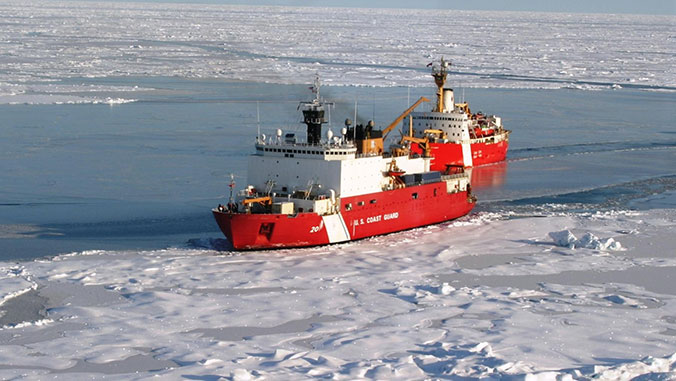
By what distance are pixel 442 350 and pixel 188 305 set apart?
12.7 feet

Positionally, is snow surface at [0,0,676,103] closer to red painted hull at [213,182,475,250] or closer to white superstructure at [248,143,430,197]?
white superstructure at [248,143,430,197]

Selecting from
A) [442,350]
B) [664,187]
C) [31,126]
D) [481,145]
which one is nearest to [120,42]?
[31,126]

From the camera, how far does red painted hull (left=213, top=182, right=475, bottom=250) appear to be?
56.9ft

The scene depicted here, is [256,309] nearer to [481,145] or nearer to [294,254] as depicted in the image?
[294,254]

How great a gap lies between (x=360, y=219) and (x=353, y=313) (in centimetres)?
Result: 560

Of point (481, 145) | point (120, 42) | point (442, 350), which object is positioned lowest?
point (442, 350)

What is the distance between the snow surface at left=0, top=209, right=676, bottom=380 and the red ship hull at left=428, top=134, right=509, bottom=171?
10.3 metres

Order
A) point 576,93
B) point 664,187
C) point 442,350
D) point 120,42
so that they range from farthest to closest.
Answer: point 120,42
point 576,93
point 664,187
point 442,350

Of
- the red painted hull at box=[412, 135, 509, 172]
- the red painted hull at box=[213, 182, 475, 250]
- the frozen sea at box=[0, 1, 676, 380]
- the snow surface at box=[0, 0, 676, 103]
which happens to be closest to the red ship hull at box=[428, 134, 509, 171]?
the red painted hull at box=[412, 135, 509, 172]

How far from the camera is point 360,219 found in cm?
1884

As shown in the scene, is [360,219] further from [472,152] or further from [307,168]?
[472,152]

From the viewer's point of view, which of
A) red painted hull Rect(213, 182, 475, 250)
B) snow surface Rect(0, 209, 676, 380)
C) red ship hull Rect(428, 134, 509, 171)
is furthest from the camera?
red ship hull Rect(428, 134, 509, 171)

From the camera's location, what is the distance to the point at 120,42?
73062mm

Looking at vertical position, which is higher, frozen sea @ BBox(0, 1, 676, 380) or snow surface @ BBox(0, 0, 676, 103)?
snow surface @ BBox(0, 0, 676, 103)
